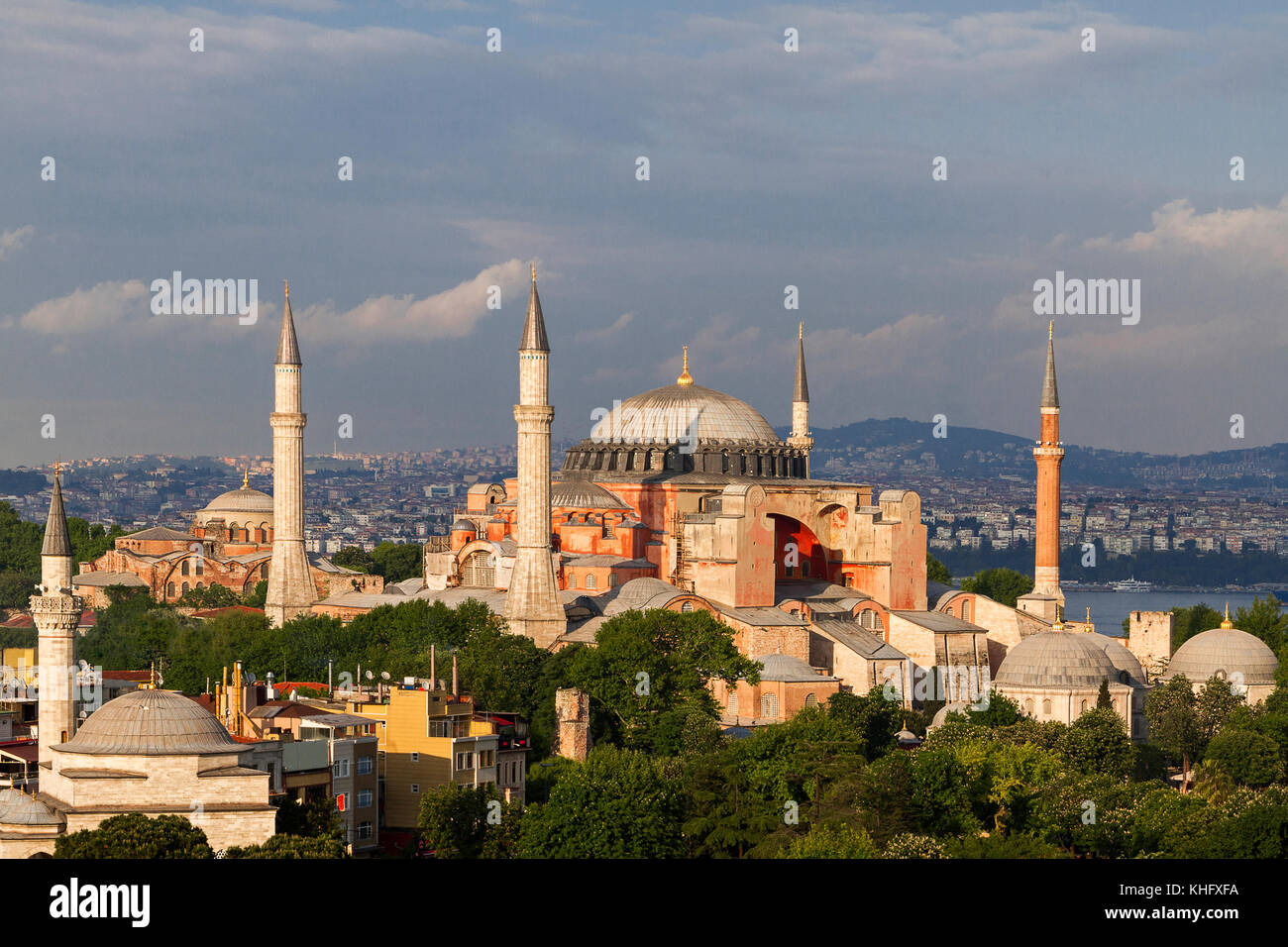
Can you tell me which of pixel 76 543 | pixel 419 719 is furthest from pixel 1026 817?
pixel 76 543

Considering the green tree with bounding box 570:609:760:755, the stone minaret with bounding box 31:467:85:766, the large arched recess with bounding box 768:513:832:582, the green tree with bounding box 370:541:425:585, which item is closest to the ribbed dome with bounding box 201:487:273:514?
the green tree with bounding box 370:541:425:585

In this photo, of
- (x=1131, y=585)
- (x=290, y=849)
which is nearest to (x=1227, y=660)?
(x=290, y=849)

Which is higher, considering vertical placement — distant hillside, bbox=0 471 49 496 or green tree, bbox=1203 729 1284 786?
distant hillside, bbox=0 471 49 496

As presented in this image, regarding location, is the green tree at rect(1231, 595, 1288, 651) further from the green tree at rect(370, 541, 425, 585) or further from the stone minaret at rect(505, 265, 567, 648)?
the green tree at rect(370, 541, 425, 585)

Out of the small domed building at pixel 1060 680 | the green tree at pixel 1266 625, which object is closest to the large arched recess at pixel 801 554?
the small domed building at pixel 1060 680

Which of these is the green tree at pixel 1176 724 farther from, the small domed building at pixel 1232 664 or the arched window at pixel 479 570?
the arched window at pixel 479 570
